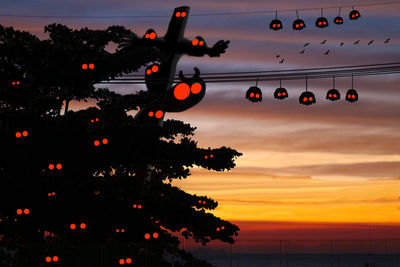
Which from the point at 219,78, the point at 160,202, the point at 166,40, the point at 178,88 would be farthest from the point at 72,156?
the point at 178,88

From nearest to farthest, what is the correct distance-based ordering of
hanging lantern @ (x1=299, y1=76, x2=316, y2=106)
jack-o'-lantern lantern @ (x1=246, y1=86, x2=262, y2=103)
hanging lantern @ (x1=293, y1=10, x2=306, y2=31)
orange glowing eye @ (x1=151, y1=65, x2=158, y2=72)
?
orange glowing eye @ (x1=151, y1=65, x2=158, y2=72) < jack-o'-lantern lantern @ (x1=246, y1=86, x2=262, y2=103) < hanging lantern @ (x1=299, y1=76, x2=316, y2=106) < hanging lantern @ (x1=293, y1=10, x2=306, y2=31)

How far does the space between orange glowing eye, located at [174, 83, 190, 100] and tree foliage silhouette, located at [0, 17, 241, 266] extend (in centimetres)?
1178

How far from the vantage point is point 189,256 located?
38.9 meters

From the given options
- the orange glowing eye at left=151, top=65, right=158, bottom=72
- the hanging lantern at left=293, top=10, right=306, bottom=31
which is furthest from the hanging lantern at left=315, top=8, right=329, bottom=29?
the orange glowing eye at left=151, top=65, right=158, bottom=72

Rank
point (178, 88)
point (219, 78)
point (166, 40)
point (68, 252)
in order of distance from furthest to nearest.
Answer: point (68, 252)
point (219, 78)
point (166, 40)
point (178, 88)

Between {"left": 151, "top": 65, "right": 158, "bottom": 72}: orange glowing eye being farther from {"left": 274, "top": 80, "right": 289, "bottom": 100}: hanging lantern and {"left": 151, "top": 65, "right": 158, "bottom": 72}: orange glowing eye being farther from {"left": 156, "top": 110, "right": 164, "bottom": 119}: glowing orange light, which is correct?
{"left": 274, "top": 80, "right": 289, "bottom": 100}: hanging lantern

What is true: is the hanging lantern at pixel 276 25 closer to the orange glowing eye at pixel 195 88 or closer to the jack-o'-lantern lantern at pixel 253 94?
the jack-o'-lantern lantern at pixel 253 94

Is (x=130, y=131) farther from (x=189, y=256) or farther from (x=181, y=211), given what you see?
(x=189, y=256)

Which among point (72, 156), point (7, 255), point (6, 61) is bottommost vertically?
point (7, 255)

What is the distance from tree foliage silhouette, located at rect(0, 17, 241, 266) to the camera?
111 feet

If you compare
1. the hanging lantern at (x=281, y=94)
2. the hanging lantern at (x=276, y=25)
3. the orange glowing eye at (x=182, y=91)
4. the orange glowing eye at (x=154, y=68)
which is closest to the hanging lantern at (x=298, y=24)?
the hanging lantern at (x=276, y=25)

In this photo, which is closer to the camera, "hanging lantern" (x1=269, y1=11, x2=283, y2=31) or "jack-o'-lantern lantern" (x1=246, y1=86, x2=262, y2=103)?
"jack-o'-lantern lantern" (x1=246, y1=86, x2=262, y2=103)

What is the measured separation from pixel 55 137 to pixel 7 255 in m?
6.10

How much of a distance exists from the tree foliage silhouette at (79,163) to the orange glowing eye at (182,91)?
11.8m
